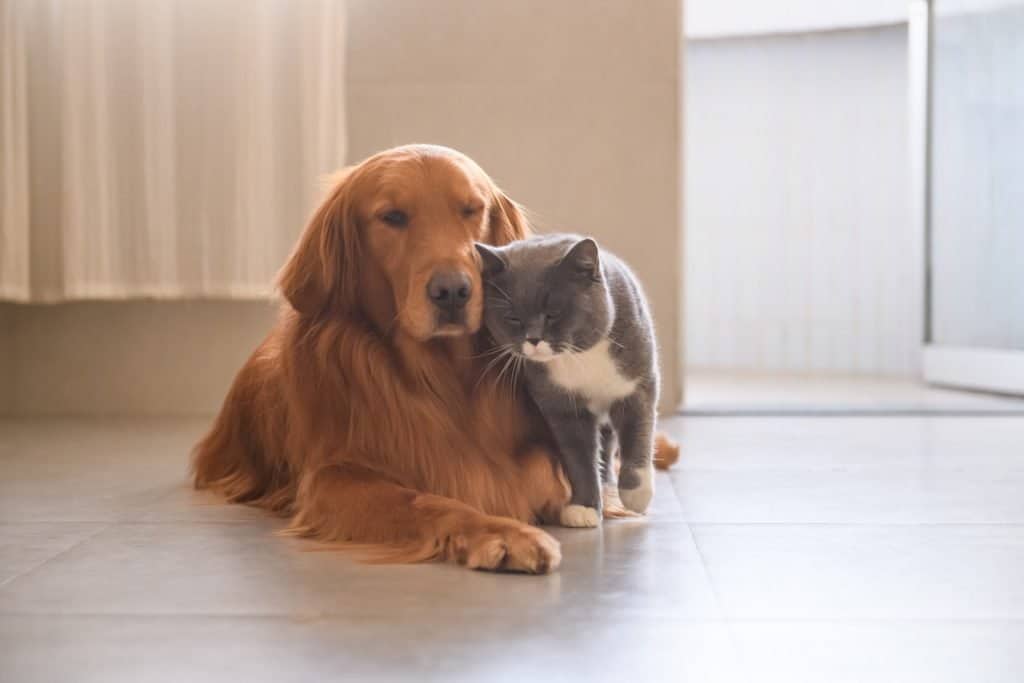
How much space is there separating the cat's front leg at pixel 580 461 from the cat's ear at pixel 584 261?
0.21 metres

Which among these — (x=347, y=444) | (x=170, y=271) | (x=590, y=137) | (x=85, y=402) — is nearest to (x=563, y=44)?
(x=590, y=137)

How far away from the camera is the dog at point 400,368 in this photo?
156 cm

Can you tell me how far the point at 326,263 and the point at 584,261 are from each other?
0.42m

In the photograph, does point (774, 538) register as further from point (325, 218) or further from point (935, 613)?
point (325, 218)

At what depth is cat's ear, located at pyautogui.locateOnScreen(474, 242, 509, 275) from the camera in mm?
1540

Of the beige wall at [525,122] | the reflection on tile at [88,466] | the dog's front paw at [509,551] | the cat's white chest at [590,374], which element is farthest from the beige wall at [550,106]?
the dog's front paw at [509,551]

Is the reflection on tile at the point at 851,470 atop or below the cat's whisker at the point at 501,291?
below

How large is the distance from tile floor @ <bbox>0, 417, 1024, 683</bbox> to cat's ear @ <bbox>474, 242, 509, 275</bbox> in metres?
0.41

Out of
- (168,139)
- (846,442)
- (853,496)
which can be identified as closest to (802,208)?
(846,442)

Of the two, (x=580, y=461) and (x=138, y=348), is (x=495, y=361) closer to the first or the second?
(x=580, y=461)

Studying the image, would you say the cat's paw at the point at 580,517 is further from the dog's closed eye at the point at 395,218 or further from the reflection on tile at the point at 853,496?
the dog's closed eye at the point at 395,218

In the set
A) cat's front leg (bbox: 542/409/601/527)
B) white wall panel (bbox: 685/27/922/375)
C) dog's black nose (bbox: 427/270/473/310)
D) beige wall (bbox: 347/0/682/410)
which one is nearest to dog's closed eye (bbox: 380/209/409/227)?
dog's black nose (bbox: 427/270/473/310)

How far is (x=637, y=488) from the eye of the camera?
1.69 metres

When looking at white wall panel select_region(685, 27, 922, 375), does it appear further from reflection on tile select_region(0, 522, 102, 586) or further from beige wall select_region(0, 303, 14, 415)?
reflection on tile select_region(0, 522, 102, 586)
